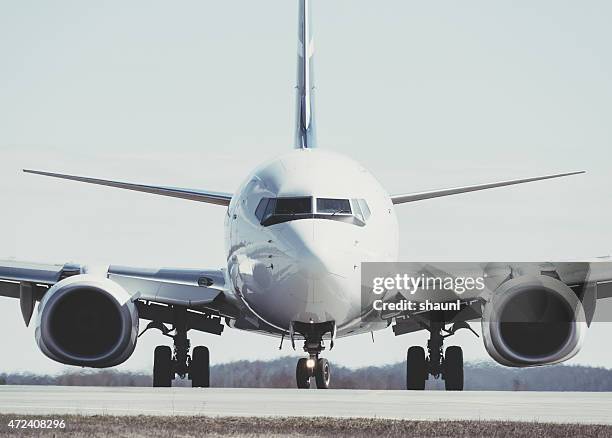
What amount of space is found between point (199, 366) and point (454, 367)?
4930 mm

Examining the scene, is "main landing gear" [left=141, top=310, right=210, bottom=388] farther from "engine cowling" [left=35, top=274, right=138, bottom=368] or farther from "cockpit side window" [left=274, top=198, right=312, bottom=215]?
"cockpit side window" [left=274, top=198, right=312, bottom=215]

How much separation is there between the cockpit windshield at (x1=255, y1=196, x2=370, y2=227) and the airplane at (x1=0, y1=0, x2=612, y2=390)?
0.02 metres

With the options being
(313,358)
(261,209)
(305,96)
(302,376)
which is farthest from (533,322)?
(305,96)

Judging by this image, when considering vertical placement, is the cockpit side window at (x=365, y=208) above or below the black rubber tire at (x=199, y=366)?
above

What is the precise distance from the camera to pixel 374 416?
16.7 metres

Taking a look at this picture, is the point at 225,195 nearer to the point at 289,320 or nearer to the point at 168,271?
the point at 168,271

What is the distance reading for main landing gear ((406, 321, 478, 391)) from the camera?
83.3ft

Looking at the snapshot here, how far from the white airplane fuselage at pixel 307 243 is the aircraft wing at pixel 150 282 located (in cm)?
161

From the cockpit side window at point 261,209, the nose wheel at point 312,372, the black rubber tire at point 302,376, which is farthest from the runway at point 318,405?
the cockpit side window at point 261,209

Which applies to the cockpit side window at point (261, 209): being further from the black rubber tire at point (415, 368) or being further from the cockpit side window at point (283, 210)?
the black rubber tire at point (415, 368)

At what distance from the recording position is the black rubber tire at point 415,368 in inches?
1027

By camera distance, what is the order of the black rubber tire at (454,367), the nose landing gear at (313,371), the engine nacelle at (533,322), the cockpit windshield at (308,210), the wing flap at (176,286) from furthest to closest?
the black rubber tire at (454,367) < the wing flap at (176,286) < the nose landing gear at (313,371) < the engine nacelle at (533,322) < the cockpit windshield at (308,210)

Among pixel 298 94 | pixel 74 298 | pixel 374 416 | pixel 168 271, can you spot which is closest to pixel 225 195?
pixel 168 271

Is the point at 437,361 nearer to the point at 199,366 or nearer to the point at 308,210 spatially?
the point at 199,366
